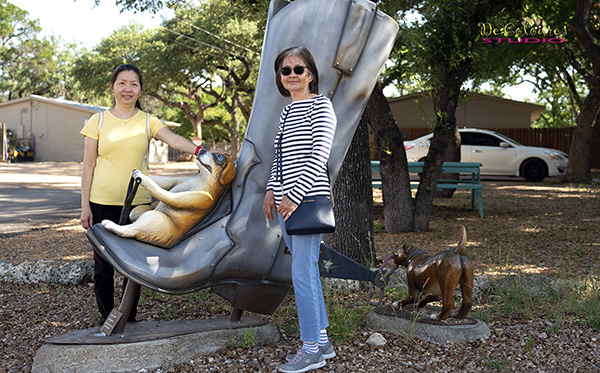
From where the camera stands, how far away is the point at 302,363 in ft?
10.3

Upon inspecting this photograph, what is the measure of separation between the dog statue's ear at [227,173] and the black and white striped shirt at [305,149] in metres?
0.36

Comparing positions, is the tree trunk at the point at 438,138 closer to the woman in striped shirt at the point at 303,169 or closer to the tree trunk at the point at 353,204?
the tree trunk at the point at 353,204

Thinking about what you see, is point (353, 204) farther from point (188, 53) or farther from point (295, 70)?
point (188, 53)

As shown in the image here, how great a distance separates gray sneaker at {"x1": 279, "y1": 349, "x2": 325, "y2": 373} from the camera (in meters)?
3.13

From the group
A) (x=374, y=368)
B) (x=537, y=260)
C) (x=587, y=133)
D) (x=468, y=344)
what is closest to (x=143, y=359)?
(x=374, y=368)

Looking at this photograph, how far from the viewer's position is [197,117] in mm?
36125

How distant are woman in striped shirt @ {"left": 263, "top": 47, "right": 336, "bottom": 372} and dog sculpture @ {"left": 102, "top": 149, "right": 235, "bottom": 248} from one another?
1.14ft

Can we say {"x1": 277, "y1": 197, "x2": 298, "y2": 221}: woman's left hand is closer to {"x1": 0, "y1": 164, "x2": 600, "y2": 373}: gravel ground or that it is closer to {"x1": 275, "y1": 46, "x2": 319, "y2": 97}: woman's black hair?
{"x1": 275, "y1": 46, "x2": 319, "y2": 97}: woman's black hair

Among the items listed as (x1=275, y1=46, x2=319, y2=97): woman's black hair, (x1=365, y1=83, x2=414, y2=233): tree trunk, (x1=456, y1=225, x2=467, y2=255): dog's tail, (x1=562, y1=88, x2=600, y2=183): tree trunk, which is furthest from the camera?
(x1=562, y1=88, x2=600, y2=183): tree trunk

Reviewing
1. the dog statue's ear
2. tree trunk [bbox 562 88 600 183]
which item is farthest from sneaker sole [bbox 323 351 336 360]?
tree trunk [bbox 562 88 600 183]

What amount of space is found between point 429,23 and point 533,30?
111 inches

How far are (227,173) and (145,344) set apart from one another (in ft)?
3.49

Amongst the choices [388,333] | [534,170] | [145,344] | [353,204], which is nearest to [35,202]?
[353,204]

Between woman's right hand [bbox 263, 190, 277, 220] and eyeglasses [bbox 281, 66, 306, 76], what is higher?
eyeglasses [bbox 281, 66, 306, 76]
